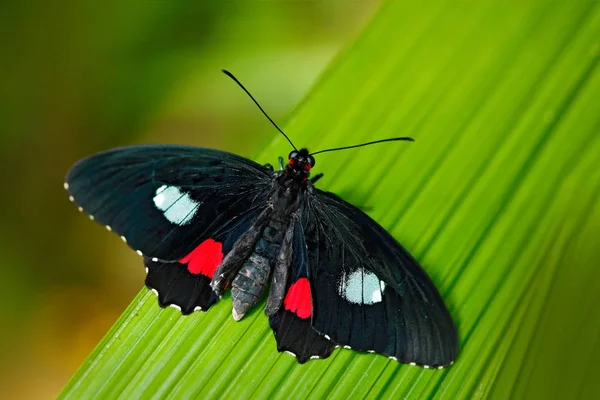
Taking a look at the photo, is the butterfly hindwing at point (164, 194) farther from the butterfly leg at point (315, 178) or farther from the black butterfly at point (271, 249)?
the butterfly leg at point (315, 178)

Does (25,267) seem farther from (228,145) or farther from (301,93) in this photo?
(301,93)

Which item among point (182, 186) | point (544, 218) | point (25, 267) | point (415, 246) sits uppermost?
point (544, 218)

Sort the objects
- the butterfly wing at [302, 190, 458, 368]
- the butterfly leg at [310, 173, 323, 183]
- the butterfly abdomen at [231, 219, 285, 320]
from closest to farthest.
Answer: the butterfly wing at [302, 190, 458, 368] → the butterfly abdomen at [231, 219, 285, 320] → the butterfly leg at [310, 173, 323, 183]

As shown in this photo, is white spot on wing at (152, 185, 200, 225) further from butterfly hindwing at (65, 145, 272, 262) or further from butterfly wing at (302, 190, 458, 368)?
butterfly wing at (302, 190, 458, 368)

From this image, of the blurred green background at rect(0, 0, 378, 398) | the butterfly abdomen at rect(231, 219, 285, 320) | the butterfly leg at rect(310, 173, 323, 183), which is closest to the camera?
the butterfly abdomen at rect(231, 219, 285, 320)

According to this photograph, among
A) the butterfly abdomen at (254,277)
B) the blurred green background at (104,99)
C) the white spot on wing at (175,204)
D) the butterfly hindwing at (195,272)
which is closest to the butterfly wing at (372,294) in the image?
the butterfly abdomen at (254,277)

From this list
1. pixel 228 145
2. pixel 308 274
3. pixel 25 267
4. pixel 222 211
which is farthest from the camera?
pixel 228 145

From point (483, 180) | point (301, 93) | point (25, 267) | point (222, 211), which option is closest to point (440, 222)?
point (483, 180)

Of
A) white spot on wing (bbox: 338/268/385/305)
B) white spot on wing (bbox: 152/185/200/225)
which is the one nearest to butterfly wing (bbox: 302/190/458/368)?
white spot on wing (bbox: 338/268/385/305)

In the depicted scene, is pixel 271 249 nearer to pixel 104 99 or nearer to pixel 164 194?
pixel 164 194
